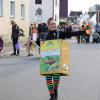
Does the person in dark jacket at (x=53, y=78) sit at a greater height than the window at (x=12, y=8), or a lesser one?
lesser

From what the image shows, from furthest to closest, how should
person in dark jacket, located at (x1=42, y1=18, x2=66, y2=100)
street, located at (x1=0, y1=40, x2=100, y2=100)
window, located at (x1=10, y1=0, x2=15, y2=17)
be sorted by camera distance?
window, located at (x1=10, y1=0, x2=15, y2=17), street, located at (x1=0, y1=40, x2=100, y2=100), person in dark jacket, located at (x1=42, y1=18, x2=66, y2=100)

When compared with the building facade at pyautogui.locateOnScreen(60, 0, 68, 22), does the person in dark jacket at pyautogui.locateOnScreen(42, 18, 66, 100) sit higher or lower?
lower

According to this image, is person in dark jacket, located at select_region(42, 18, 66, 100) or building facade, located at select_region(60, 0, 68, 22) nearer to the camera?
person in dark jacket, located at select_region(42, 18, 66, 100)

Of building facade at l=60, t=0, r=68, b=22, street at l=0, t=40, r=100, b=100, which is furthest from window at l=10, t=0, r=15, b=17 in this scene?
building facade at l=60, t=0, r=68, b=22

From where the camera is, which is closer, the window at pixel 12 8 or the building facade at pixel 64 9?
the window at pixel 12 8

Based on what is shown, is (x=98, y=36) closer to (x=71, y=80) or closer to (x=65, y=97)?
(x=71, y=80)

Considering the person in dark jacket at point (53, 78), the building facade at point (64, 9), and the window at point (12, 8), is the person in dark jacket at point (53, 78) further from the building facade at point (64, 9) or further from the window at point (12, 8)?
the building facade at point (64, 9)

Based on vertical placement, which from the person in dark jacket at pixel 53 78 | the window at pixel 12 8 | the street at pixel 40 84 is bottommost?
the street at pixel 40 84

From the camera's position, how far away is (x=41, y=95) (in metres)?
10.8

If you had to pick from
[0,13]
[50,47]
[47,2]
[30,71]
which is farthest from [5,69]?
[47,2]

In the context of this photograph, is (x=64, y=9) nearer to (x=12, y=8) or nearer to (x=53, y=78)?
(x=12, y=8)

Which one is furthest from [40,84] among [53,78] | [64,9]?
[64,9]

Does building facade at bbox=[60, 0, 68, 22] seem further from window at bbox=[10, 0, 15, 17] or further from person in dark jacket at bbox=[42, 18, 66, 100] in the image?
person in dark jacket at bbox=[42, 18, 66, 100]

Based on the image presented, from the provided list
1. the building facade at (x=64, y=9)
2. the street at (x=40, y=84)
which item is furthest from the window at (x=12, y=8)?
the building facade at (x=64, y=9)
